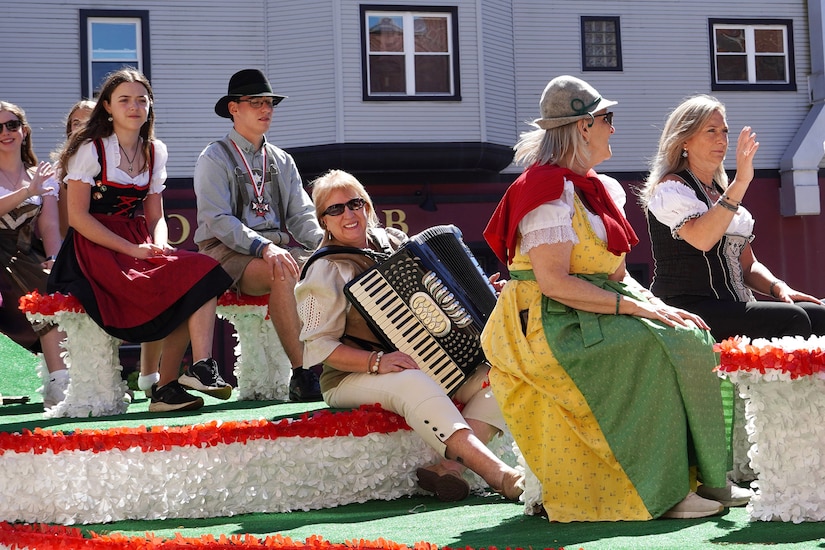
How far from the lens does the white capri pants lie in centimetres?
559

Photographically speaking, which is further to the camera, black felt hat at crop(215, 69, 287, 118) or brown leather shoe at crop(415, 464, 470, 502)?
black felt hat at crop(215, 69, 287, 118)

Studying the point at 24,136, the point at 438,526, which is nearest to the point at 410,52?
the point at 24,136

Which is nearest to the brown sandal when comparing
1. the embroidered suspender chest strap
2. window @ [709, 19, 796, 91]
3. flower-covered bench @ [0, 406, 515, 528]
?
flower-covered bench @ [0, 406, 515, 528]

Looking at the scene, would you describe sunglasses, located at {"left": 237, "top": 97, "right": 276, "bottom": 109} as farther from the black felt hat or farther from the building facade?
the building facade

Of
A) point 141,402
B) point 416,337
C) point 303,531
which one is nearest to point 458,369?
point 416,337

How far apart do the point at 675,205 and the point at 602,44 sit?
14875mm

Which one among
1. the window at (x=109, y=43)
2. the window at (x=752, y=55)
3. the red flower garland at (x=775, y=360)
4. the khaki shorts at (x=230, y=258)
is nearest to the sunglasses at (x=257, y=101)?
the khaki shorts at (x=230, y=258)

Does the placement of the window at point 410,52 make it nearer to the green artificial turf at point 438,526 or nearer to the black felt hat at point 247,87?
the black felt hat at point 247,87

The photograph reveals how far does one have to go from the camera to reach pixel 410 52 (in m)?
18.4

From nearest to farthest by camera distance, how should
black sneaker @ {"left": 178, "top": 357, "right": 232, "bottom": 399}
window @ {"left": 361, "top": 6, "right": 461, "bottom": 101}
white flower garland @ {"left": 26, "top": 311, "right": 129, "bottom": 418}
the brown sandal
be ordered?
the brown sandal, black sneaker @ {"left": 178, "top": 357, "right": 232, "bottom": 399}, white flower garland @ {"left": 26, "top": 311, "right": 129, "bottom": 418}, window @ {"left": 361, "top": 6, "right": 461, "bottom": 101}

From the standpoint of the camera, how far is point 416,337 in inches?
232

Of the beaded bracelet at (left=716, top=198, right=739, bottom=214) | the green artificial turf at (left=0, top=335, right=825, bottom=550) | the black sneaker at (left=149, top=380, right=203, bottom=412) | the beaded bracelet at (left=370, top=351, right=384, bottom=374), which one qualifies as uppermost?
the beaded bracelet at (left=716, top=198, right=739, bottom=214)

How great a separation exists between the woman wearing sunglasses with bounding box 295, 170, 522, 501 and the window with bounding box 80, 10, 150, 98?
1276 cm

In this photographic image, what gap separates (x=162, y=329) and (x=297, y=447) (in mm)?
1509
